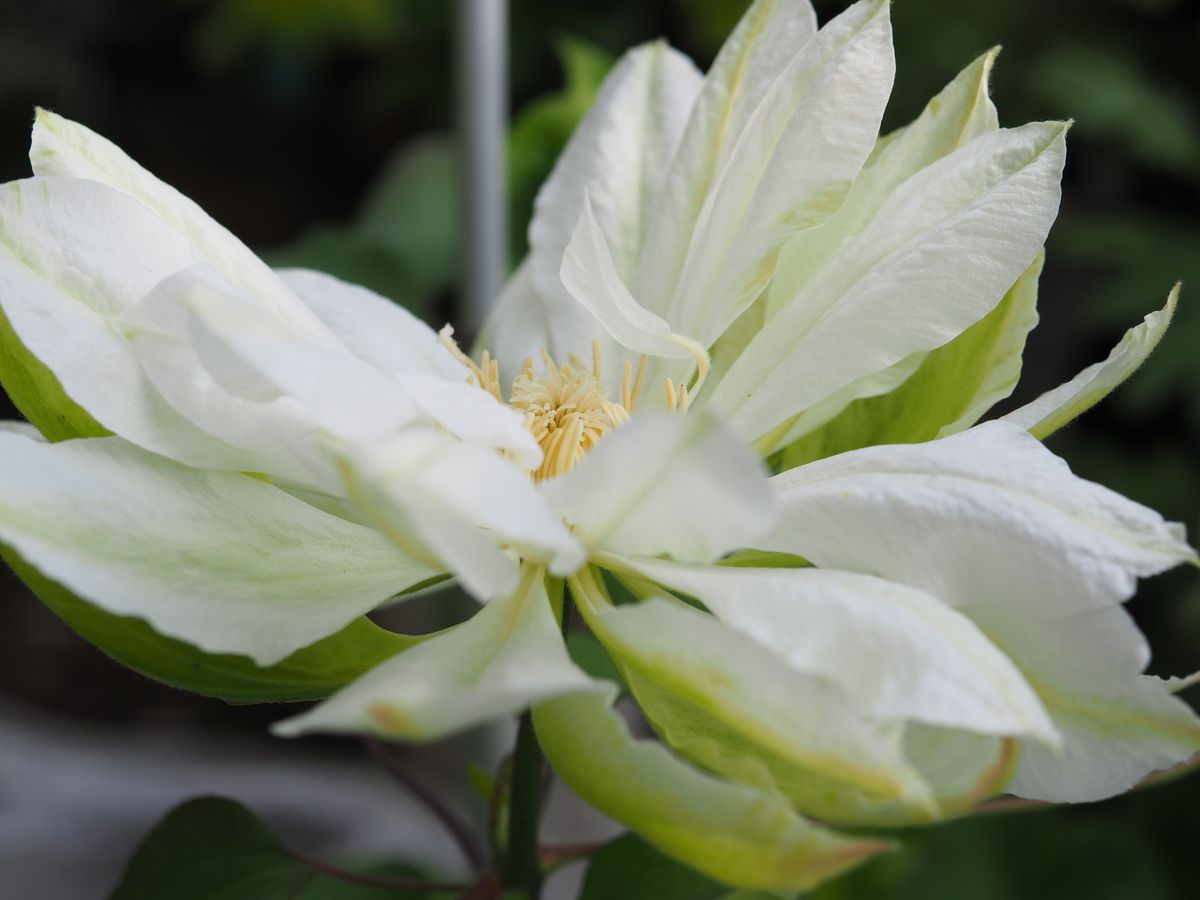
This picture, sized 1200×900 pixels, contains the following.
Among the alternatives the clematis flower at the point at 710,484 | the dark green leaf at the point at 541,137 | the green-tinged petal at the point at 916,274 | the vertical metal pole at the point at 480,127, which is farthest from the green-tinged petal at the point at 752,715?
the dark green leaf at the point at 541,137

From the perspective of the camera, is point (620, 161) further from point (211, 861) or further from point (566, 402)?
point (211, 861)

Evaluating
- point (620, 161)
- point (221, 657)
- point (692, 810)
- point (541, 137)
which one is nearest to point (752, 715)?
point (692, 810)

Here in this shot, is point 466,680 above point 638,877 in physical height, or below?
above

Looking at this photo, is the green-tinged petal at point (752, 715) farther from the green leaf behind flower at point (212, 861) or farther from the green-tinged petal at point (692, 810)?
the green leaf behind flower at point (212, 861)

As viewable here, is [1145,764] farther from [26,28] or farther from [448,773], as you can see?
[26,28]

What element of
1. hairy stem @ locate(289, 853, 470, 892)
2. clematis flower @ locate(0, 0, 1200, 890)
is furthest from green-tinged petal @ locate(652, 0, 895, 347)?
hairy stem @ locate(289, 853, 470, 892)

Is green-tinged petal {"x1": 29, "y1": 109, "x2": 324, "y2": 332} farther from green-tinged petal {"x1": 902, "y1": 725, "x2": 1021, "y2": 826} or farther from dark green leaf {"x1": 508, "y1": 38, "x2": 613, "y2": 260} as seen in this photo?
dark green leaf {"x1": 508, "y1": 38, "x2": 613, "y2": 260}

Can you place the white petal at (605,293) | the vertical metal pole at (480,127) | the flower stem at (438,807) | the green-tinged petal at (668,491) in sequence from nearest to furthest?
the green-tinged petal at (668,491)
the white petal at (605,293)
the flower stem at (438,807)
the vertical metal pole at (480,127)
